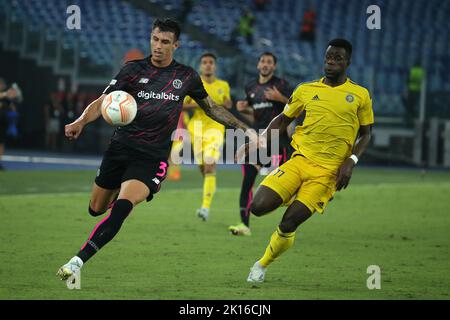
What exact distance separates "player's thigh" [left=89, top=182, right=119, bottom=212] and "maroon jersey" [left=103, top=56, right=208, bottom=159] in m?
0.55

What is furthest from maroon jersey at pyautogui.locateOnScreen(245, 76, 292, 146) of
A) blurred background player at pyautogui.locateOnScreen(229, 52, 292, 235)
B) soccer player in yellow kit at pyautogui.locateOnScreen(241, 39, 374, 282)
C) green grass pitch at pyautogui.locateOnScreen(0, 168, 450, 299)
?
soccer player in yellow kit at pyautogui.locateOnScreen(241, 39, 374, 282)

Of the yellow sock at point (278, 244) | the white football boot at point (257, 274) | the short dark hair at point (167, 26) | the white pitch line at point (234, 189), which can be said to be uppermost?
the short dark hair at point (167, 26)

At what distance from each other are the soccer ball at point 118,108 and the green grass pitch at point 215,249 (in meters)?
1.49

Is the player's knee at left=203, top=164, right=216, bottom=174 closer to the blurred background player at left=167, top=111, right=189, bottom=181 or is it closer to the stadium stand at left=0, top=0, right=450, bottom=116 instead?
the blurred background player at left=167, top=111, right=189, bottom=181

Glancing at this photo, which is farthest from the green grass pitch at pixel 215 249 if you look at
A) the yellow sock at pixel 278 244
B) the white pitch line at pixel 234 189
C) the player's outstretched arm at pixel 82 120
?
the player's outstretched arm at pixel 82 120

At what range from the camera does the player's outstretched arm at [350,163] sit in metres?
9.55

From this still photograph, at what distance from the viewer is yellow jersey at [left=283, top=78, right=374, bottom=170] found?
9.73 meters

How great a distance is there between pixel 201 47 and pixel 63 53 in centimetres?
558

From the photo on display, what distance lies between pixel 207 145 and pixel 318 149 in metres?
6.40

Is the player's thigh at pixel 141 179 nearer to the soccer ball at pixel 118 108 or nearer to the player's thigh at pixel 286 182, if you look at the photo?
the soccer ball at pixel 118 108

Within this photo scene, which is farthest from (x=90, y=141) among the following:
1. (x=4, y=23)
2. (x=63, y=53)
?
(x=4, y=23)

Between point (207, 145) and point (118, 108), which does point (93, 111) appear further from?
point (207, 145)

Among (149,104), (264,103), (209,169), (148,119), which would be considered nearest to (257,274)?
(148,119)
